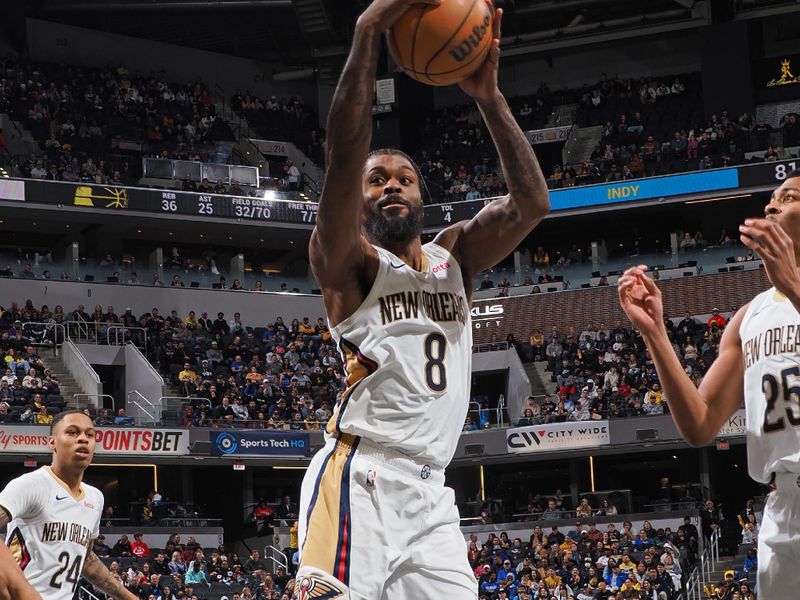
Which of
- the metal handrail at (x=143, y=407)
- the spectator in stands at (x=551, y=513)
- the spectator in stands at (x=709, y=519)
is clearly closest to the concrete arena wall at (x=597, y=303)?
the spectator in stands at (x=551, y=513)

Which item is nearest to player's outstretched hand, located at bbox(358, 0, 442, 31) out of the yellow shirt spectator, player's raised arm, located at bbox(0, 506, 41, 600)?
player's raised arm, located at bbox(0, 506, 41, 600)

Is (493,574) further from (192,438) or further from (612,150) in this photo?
(612,150)

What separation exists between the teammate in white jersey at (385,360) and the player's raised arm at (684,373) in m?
0.67

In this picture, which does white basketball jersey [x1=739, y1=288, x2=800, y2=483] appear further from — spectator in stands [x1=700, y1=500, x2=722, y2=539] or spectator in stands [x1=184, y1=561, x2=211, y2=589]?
spectator in stands [x1=700, y1=500, x2=722, y2=539]

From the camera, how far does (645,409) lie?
31984mm

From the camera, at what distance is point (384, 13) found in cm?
485

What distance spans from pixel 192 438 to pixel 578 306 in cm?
1362

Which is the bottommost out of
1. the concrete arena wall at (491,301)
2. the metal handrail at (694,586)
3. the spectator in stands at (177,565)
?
the metal handrail at (694,586)

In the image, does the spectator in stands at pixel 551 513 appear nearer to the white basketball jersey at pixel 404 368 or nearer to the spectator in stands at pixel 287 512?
the spectator in stands at pixel 287 512

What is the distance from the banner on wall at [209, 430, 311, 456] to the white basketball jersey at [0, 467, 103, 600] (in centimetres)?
2354

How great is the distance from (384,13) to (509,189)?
105 cm

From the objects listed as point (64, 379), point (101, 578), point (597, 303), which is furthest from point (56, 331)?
point (101, 578)

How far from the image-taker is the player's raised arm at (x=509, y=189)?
536 cm

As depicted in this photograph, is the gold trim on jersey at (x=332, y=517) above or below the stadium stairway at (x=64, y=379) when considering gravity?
below
